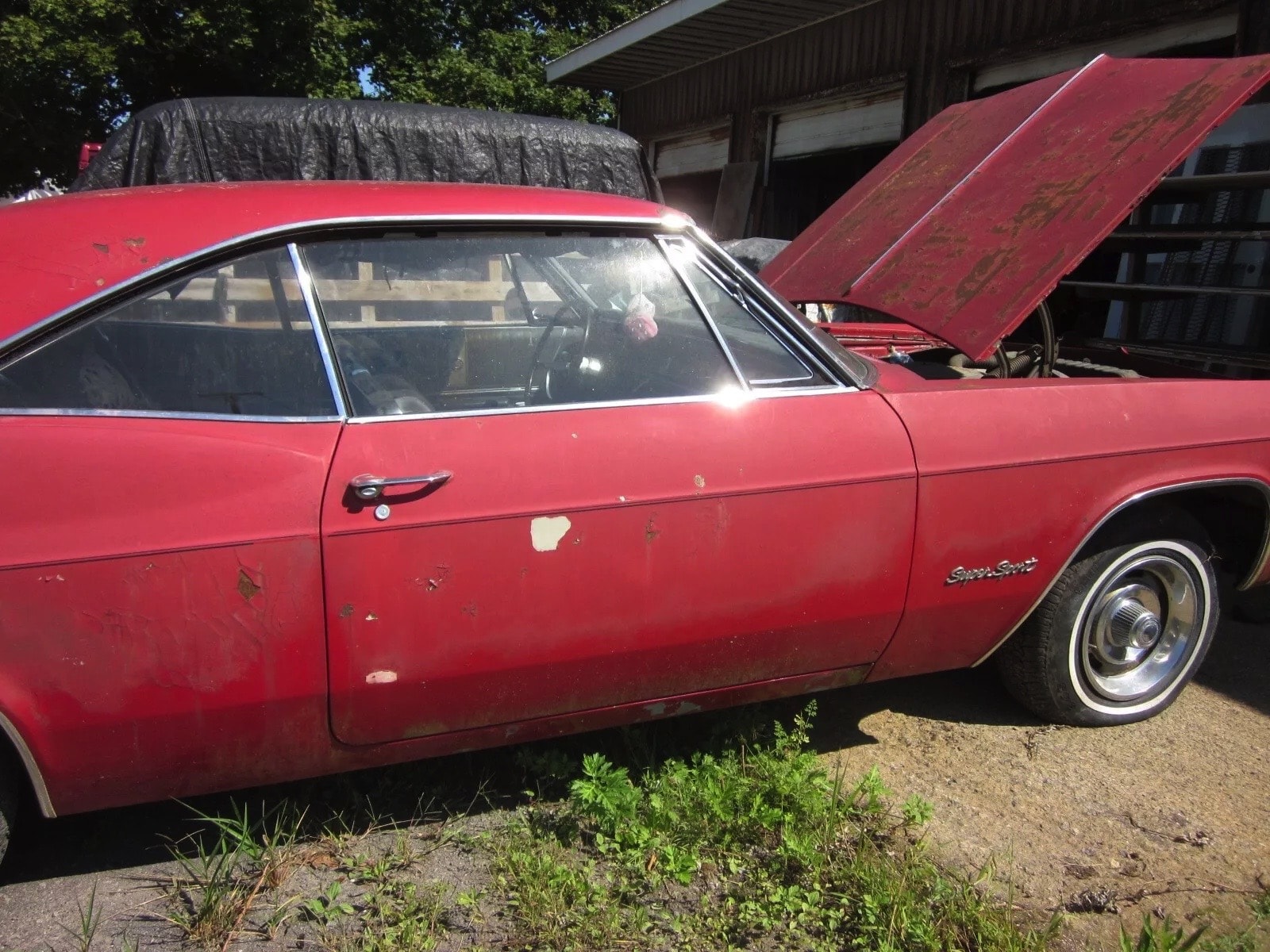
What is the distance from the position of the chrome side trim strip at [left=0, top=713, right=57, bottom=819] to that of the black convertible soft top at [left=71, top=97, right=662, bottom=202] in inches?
164

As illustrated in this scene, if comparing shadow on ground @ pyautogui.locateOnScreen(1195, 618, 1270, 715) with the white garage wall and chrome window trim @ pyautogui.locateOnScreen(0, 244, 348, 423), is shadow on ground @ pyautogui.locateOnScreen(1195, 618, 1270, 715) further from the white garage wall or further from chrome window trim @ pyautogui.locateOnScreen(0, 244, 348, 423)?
the white garage wall

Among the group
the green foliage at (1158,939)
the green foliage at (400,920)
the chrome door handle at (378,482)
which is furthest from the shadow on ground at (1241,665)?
the chrome door handle at (378,482)

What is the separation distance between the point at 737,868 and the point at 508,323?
1408 mm

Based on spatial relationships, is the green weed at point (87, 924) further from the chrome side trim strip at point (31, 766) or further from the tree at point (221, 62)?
the tree at point (221, 62)

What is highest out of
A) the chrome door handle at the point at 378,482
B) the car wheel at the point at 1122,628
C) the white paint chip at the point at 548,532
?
the chrome door handle at the point at 378,482

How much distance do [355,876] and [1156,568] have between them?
2.35 meters

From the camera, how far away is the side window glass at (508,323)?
2.19 metres

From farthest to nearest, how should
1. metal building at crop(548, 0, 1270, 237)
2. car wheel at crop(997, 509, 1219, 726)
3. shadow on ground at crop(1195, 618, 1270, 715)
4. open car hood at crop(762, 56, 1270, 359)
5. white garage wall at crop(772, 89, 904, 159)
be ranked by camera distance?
white garage wall at crop(772, 89, 904, 159) < metal building at crop(548, 0, 1270, 237) < shadow on ground at crop(1195, 618, 1270, 715) < open car hood at crop(762, 56, 1270, 359) < car wheel at crop(997, 509, 1219, 726)

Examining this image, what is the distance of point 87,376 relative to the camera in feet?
6.38

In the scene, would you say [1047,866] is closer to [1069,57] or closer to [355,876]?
[355,876]

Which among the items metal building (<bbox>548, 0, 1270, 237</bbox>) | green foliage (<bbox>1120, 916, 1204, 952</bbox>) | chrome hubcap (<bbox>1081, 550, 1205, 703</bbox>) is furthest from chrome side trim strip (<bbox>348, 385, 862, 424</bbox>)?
metal building (<bbox>548, 0, 1270, 237</bbox>)

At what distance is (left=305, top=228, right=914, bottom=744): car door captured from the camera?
6.76 feet

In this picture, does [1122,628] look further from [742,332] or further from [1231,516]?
[742,332]

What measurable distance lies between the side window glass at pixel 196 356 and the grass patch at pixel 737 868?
3.67 ft
